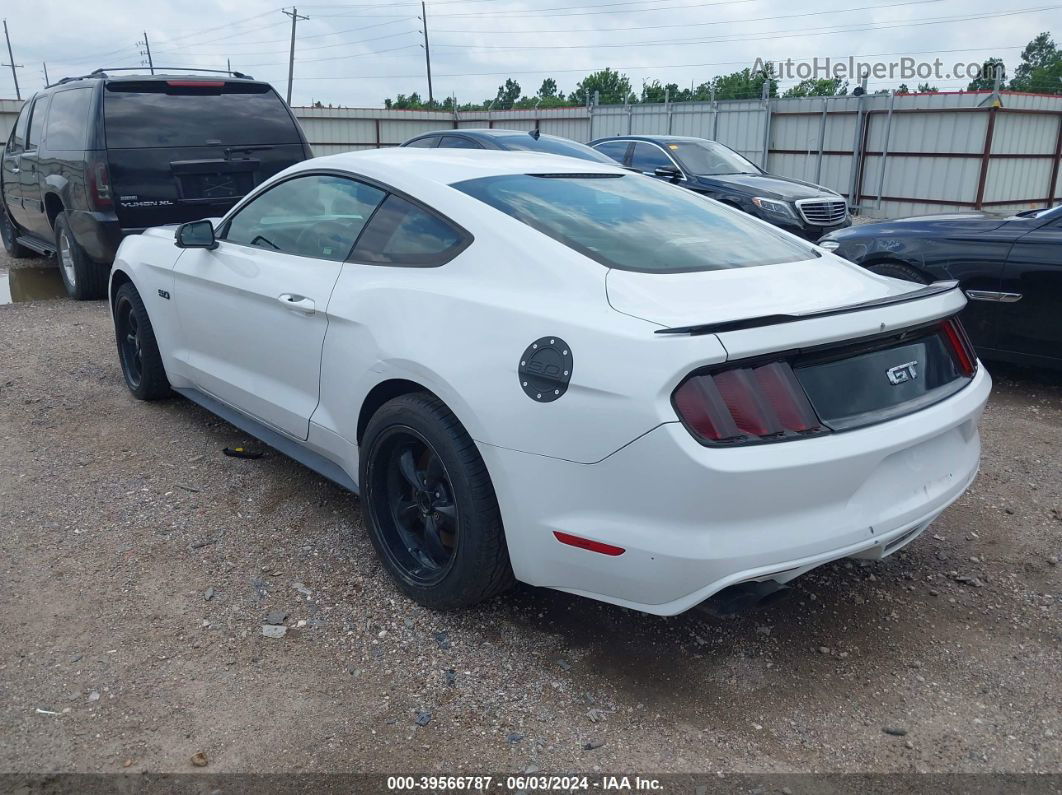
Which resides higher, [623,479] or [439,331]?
[439,331]

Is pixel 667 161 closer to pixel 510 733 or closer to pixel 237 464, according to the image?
pixel 237 464

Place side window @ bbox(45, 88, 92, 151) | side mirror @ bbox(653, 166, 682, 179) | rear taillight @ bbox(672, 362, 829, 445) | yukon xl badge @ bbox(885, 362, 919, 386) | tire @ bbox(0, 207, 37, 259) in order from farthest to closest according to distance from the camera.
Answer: side mirror @ bbox(653, 166, 682, 179)
tire @ bbox(0, 207, 37, 259)
side window @ bbox(45, 88, 92, 151)
yukon xl badge @ bbox(885, 362, 919, 386)
rear taillight @ bbox(672, 362, 829, 445)

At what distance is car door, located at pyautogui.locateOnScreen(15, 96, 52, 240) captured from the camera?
8.67m

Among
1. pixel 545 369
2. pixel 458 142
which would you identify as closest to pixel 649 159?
pixel 458 142

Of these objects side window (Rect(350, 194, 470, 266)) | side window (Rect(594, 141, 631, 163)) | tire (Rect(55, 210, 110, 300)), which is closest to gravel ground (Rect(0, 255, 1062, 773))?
side window (Rect(350, 194, 470, 266))

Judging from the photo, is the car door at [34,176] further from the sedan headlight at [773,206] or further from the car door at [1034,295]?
the car door at [1034,295]

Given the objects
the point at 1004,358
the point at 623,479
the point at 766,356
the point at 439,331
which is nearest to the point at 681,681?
the point at 623,479

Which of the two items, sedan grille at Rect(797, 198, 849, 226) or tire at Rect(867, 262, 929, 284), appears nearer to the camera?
tire at Rect(867, 262, 929, 284)

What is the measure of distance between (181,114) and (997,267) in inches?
250

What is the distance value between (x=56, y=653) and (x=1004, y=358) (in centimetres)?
536

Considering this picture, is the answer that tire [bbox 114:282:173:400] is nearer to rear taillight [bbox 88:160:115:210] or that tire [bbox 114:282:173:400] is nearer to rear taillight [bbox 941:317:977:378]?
rear taillight [bbox 88:160:115:210]

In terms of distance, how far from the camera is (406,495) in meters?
3.26

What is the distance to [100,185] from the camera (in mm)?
7297

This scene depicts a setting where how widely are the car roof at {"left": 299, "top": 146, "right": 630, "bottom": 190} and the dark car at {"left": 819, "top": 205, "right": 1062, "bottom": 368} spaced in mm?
2780
